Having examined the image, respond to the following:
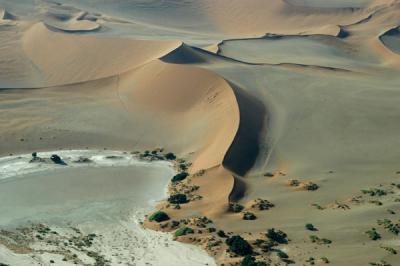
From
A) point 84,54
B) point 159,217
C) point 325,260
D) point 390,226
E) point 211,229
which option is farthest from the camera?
point 84,54

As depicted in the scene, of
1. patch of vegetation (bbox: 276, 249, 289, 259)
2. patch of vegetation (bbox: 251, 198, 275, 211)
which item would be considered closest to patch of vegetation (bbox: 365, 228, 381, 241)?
patch of vegetation (bbox: 276, 249, 289, 259)

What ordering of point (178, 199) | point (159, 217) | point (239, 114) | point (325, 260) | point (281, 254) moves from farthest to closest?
point (239, 114), point (178, 199), point (159, 217), point (281, 254), point (325, 260)

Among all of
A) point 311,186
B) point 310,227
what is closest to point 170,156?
point 311,186

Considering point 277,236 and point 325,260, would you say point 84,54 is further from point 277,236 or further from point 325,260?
point 325,260

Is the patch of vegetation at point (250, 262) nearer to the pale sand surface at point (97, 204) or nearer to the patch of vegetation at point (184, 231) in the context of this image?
the pale sand surface at point (97, 204)

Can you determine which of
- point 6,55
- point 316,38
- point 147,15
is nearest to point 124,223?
point 6,55

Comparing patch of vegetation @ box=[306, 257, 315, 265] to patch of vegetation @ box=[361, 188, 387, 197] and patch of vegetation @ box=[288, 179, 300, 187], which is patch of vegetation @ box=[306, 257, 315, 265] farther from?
patch of vegetation @ box=[288, 179, 300, 187]

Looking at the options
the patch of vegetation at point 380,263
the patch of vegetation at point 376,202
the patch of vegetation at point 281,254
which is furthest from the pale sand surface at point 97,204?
the patch of vegetation at point 376,202
